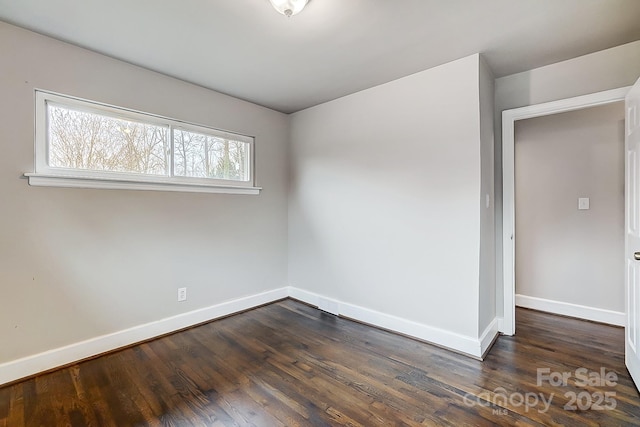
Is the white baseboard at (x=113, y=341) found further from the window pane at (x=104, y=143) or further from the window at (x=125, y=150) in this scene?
the window pane at (x=104, y=143)

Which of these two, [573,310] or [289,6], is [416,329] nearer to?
[573,310]

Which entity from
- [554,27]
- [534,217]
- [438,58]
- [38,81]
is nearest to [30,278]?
[38,81]

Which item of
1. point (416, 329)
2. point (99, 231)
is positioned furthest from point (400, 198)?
point (99, 231)

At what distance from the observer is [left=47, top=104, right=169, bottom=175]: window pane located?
2.17m

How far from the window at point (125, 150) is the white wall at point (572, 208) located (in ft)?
10.9

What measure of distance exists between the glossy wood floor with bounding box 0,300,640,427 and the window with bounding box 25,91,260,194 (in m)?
1.43

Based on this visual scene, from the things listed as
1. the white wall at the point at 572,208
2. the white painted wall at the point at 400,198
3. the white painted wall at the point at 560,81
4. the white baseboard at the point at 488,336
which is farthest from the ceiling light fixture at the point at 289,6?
the white wall at the point at 572,208

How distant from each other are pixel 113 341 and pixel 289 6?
2.81 meters

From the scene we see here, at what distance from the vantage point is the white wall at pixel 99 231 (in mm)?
1966

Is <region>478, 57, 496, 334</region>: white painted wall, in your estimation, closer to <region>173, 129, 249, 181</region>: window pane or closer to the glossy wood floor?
the glossy wood floor

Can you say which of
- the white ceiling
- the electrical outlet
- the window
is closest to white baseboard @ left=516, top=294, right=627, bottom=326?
the white ceiling

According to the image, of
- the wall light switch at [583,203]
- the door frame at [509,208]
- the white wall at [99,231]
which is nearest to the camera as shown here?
the white wall at [99,231]

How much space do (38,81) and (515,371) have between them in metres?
4.00

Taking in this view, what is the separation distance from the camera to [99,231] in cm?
230
